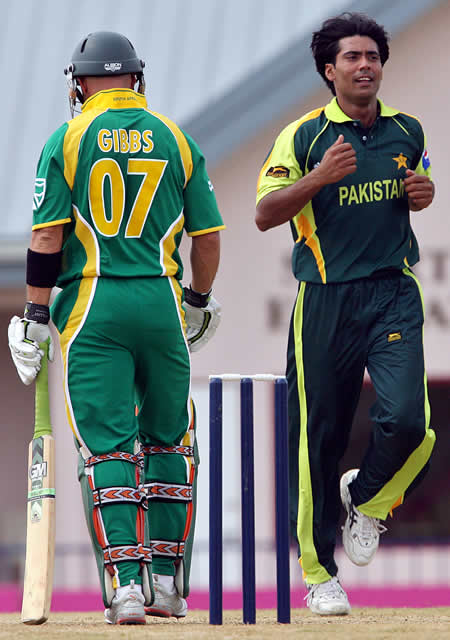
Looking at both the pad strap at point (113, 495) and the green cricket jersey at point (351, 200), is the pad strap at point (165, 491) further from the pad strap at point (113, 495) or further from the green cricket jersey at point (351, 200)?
the green cricket jersey at point (351, 200)

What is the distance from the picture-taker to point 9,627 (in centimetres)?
491

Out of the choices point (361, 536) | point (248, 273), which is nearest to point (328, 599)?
point (361, 536)

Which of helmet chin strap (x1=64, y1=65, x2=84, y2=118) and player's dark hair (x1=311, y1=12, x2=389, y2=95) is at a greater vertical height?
player's dark hair (x1=311, y1=12, x2=389, y2=95)

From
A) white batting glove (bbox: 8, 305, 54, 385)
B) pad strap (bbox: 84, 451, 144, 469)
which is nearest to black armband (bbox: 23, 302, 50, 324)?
white batting glove (bbox: 8, 305, 54, 385)

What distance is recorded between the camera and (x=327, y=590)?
5.51 m

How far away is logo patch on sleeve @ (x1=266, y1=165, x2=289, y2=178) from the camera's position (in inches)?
219

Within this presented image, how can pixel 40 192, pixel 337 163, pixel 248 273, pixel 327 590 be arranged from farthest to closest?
pixel 248 273 → pixel 327 590 → pixel 337 163 → pixel 40 192

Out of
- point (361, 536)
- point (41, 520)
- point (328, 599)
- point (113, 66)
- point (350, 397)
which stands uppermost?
point (113, 66)

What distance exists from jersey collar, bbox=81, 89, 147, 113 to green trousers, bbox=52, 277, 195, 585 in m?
0.63

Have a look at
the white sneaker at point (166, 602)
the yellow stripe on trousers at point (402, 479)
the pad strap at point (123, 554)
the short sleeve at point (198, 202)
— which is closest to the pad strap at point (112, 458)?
the pad strap at point (123, 554)

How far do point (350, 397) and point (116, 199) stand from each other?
1250 mm

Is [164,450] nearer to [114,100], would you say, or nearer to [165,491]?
[165,491]

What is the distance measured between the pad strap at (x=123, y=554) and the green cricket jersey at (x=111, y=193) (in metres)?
0.92

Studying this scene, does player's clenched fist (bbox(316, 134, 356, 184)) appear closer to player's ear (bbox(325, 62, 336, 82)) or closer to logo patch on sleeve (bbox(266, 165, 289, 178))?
logo patch on sleeve (bbox(266, 165, 289, 178))
